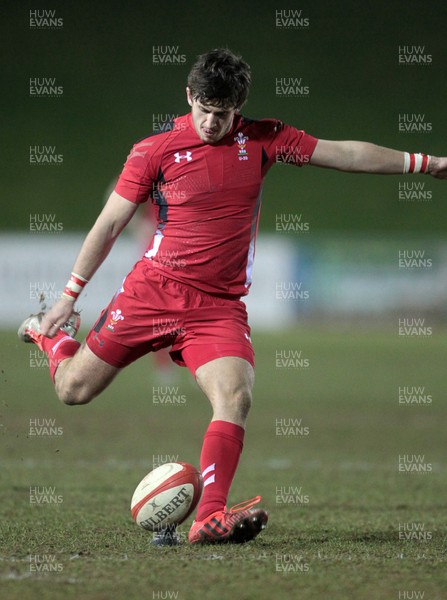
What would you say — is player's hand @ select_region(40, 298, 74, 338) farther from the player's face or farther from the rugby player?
the player's face

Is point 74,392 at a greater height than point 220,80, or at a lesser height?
lesser

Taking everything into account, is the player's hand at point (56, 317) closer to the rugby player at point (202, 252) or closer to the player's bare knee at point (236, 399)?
the rugby player at point (202, 252)

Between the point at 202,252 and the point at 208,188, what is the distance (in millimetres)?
332

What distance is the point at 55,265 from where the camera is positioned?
21.0 m

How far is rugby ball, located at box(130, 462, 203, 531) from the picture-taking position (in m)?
4.70

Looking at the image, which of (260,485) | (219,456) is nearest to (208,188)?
(219,456)

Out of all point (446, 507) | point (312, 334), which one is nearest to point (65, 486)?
point (446, 507)

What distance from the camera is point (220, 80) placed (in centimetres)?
459

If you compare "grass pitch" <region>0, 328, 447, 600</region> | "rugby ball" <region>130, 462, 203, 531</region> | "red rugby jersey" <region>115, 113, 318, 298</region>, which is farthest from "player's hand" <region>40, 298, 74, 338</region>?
"grass pitch" <region>0, 328, 447, 600</region>

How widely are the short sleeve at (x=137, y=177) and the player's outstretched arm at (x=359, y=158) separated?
33.4 inches

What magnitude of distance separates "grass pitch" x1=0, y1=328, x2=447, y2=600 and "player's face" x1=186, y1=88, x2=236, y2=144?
1999mm

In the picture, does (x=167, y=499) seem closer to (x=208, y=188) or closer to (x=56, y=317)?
(x=56, y=317)

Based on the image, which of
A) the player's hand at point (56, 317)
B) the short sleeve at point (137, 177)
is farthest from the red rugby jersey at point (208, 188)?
the player's hand at point (56, 317)

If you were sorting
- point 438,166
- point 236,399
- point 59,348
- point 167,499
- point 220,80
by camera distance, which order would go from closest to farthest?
point 220,80 → point 167,499 → point 236,399 → point 438,166 → point 59,348
